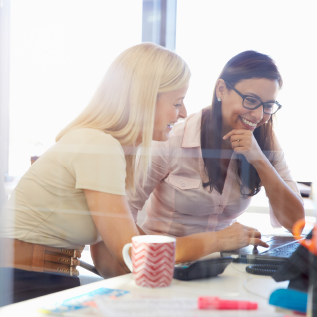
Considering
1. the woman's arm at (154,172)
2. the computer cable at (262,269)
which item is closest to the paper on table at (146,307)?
the computer cable at (262,269)

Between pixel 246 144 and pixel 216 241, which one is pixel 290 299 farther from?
pixel 246 144

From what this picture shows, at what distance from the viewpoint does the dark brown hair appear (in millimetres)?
945

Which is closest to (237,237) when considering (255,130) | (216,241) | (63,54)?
(216,241)

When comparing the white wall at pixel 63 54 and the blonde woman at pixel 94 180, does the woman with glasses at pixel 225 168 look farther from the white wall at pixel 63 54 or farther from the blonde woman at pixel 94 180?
the white wall at pixel 63 54

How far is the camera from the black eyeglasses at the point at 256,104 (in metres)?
0.92

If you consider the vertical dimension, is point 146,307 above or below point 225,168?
below

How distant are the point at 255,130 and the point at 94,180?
43cm

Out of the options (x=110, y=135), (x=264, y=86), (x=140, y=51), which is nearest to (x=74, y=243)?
(x=110, y=135)

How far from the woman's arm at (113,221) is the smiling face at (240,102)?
370 mm

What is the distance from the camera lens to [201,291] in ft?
2.14

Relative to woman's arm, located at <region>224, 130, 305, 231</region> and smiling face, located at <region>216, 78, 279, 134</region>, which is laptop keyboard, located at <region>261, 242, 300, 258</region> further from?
smiling face, located at <region>216, 78, 279, 134</region>

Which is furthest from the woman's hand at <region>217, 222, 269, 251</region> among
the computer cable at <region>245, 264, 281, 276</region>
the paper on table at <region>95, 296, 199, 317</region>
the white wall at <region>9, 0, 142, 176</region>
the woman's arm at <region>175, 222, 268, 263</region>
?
the white wall at <region>9, 0, 142, 176</region>

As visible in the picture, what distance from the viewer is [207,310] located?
55cm

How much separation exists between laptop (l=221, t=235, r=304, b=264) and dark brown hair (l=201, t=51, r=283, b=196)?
129mm
